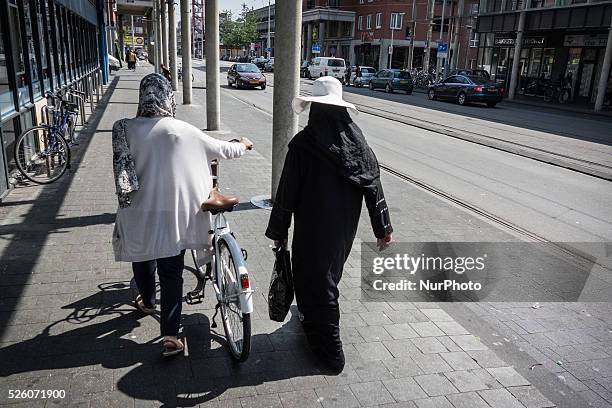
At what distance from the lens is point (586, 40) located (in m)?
30.0

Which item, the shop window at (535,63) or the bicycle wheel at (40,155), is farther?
the shop window at (535,63)

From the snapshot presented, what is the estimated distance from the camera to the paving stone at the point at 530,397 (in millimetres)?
3217

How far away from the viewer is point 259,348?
3.68 meters

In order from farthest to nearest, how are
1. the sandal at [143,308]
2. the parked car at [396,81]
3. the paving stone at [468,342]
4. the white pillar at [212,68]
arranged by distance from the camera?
the parked car at [396,81], the white pillar at [212,68], the sandal at [143,308], the paving stone at [468,342]

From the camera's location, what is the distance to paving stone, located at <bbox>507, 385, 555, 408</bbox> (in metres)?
3.22

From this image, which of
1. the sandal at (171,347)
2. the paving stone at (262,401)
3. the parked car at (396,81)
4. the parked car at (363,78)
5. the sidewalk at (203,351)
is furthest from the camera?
the parked car at (363,78)

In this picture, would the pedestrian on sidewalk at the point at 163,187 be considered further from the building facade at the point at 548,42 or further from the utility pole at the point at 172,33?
the building facade at the point at 548,42

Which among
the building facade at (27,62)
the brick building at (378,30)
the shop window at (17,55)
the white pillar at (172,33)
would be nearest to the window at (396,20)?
the brick building at (378,30)

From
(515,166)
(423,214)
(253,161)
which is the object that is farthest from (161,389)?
(515,166)

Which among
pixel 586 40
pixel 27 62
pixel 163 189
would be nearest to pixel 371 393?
pixel 163 189

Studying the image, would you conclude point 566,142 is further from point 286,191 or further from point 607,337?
point 286,191

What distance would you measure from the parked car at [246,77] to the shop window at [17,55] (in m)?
21.5

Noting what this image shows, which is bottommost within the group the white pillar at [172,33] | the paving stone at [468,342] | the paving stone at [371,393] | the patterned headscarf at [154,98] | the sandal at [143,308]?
the paving stone at [468,342]

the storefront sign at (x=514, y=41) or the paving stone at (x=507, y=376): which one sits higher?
the storefront sign at (x=514, y=41)
